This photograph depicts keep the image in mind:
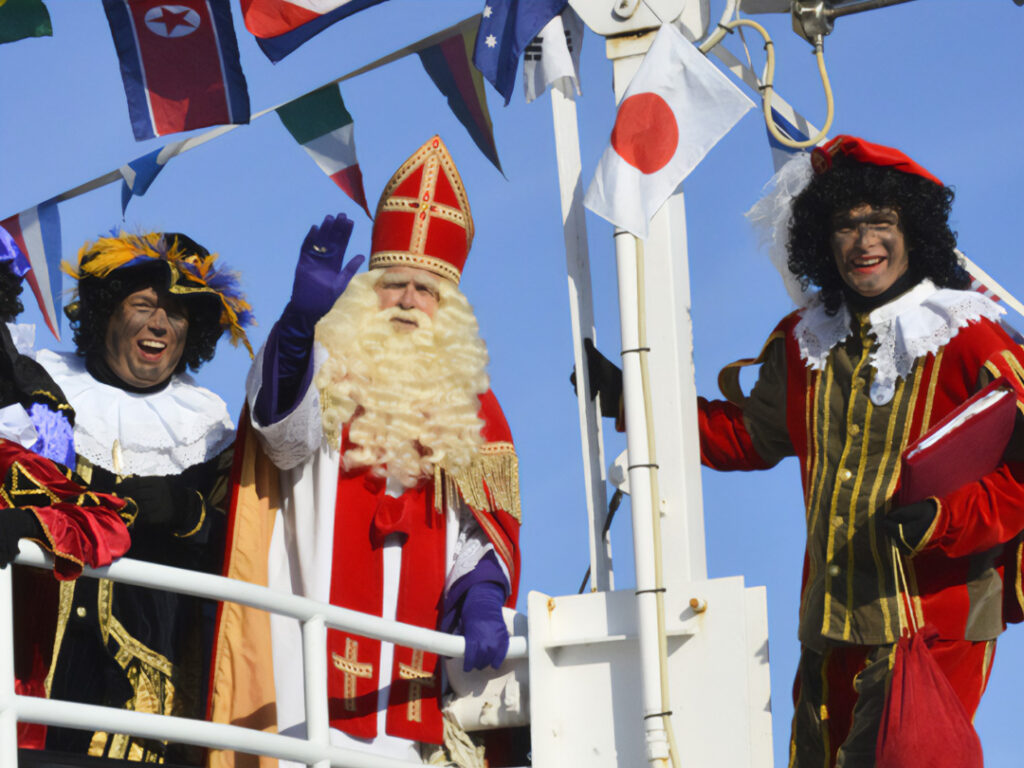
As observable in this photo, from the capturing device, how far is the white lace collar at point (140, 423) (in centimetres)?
613

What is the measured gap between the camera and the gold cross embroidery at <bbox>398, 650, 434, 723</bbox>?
237 inches

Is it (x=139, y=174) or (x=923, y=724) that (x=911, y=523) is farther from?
(x=139, y=174)

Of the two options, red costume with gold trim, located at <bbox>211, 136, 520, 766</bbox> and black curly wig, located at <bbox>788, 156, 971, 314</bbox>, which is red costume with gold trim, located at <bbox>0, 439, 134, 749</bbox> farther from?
black curly wig, located at <bbox>788, 156, 971, 314</bbox>

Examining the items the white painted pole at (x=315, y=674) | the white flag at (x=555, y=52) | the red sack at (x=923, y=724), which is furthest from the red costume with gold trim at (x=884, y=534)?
the white painted pole at (x=315, y=674)

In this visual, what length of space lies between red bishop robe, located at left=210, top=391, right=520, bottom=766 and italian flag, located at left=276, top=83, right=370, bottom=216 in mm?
1623

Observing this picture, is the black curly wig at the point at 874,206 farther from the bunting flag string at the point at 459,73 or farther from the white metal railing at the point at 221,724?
the bunting flag string at the point at 459,73

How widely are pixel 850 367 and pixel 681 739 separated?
4.26 feet

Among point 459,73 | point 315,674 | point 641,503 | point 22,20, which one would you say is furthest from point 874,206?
point 22,20

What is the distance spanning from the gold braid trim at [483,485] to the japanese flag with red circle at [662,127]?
1.17 m

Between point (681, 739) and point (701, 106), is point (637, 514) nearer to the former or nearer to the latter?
point (681, 739)

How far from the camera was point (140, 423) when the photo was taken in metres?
6.19

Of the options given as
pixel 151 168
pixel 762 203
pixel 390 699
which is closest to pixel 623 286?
pixel 762 203

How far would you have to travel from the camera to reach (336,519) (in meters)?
6.18

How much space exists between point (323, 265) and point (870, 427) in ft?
5.62
